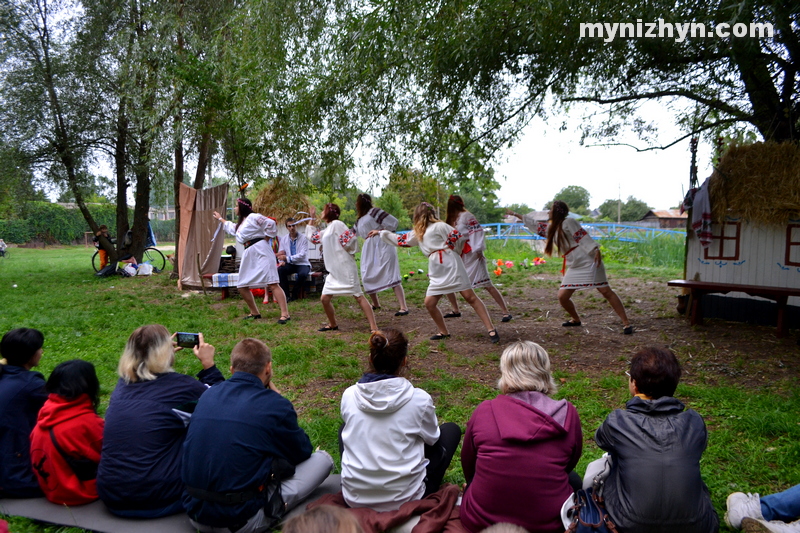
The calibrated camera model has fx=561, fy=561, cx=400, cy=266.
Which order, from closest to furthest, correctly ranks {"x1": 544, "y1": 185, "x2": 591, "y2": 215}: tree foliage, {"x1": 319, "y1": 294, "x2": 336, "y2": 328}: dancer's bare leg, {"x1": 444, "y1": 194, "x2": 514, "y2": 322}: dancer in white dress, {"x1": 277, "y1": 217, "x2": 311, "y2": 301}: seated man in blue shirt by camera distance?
{"x1": 319, "y1": 294, "x2": 336, "y2": 328}: dancer's bare leg → {"x1": 444, "y1": 194, "x2": 514, "y2": 322}: dancer in white dress → {"x1": 277, "y1": 217, "x2": 311, "y2": 301}: seated man in blue shirt → {"x1": 544, "y1": 185, "x2": 591, "y2": 215}: tree foliage

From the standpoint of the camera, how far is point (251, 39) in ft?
25.6

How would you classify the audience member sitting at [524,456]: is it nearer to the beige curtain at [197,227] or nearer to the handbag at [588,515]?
the handbag at [588,515]

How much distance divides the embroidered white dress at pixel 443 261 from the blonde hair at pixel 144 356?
4467 mm

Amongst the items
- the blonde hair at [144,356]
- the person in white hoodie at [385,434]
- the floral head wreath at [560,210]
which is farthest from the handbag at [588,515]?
the floral head wreath at [560,210]

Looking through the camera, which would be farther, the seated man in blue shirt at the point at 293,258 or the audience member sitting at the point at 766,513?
the seated man in blue shirt at the point at 293,258

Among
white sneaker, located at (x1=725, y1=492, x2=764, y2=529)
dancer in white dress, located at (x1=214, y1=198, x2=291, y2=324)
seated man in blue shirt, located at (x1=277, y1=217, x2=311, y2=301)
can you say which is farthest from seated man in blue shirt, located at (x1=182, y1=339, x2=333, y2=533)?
seated man in blue shirt, located at (x1=277, y1=217, x2=311, y2=301)

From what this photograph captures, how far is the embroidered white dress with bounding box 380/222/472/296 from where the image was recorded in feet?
23.5

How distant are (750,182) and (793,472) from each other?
15.2 feet

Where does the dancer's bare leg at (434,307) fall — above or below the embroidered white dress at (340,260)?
below

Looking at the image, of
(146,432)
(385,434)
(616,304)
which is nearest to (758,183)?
(616,304)

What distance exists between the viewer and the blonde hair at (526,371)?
269cm

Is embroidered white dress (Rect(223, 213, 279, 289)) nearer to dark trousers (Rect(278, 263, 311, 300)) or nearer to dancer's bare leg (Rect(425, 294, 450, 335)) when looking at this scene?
dark trousers (Rect(278, 263, 311, 300))

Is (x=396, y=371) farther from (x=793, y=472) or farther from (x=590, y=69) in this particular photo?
(x=590, y=69)

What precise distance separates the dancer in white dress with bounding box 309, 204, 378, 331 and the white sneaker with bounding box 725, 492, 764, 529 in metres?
5.46
